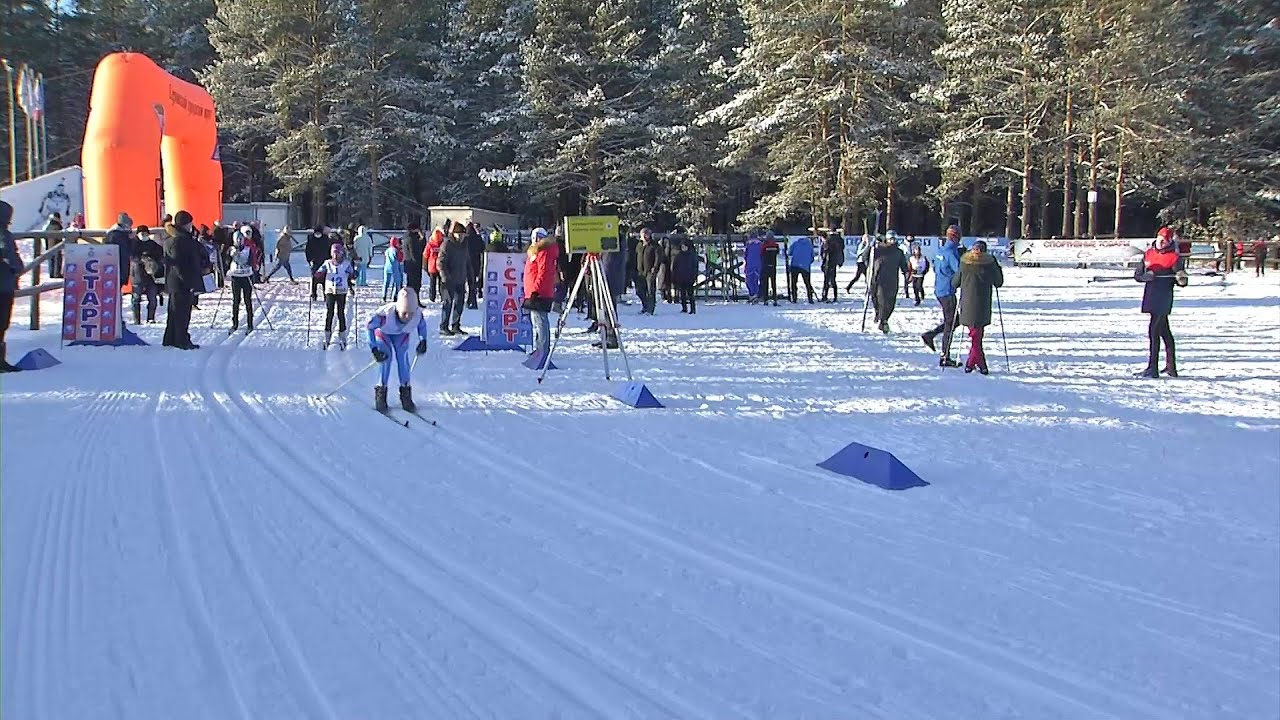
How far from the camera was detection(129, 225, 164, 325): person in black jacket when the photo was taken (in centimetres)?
1591

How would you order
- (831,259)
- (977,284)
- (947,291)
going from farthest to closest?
(831,259) → (947,291) → (977,284)

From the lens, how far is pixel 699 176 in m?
44.2

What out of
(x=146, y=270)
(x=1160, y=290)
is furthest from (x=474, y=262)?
(x=1160, y=290)

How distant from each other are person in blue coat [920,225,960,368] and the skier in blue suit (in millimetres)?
6661

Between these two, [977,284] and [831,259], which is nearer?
[977,284]

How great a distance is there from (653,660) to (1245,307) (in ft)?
69.1

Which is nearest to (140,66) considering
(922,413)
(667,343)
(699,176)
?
(667,343)

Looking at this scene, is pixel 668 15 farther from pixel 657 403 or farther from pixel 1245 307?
pixel 657 403

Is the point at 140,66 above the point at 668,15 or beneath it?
beneath

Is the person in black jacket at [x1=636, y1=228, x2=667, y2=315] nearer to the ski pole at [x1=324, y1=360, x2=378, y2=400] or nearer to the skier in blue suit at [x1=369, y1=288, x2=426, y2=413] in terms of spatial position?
the ski pole at [x1=324, y1=360, x2=378, y2=400]

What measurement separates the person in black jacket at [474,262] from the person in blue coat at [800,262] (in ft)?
21.9

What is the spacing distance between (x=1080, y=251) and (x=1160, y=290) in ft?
80.4

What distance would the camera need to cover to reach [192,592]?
500cm

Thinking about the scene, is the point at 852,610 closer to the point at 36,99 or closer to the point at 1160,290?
the point at 1160,290
